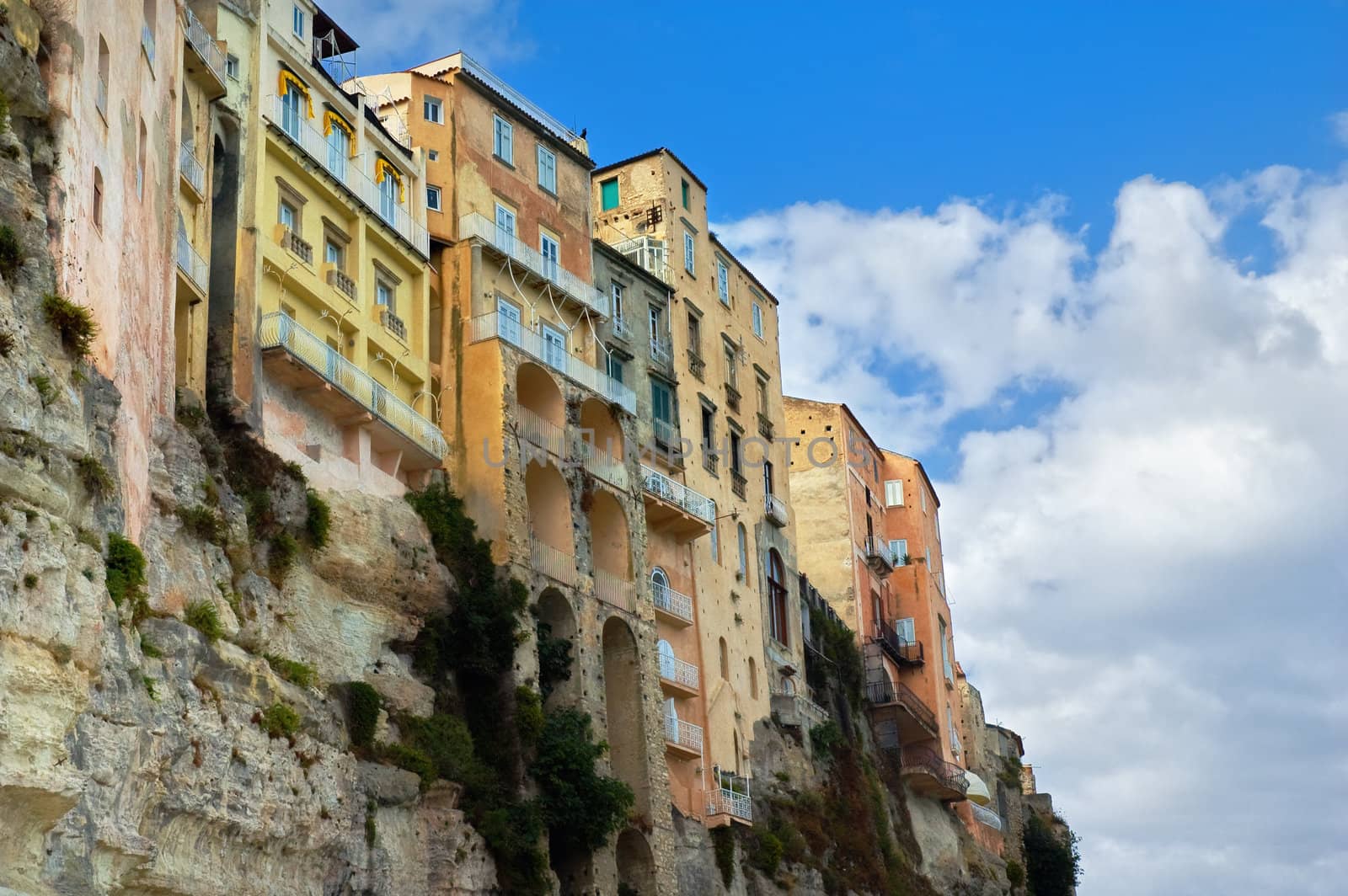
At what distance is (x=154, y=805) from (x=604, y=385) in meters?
25.0

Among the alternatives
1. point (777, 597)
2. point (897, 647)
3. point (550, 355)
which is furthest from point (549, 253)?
point (897, 647)

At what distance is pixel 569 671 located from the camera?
45.9 meters

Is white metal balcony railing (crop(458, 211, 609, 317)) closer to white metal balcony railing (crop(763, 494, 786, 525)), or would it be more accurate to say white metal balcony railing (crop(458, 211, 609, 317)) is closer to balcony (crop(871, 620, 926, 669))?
white metal balcony railing (crop(763, 494, 786, 525))

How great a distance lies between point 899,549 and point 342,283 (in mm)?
38488

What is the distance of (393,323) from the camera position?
46.0 m

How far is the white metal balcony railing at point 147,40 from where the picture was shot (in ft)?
109

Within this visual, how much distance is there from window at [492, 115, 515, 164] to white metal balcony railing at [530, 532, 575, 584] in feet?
35.5

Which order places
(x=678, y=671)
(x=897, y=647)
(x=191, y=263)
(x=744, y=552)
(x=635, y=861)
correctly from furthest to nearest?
(x=897, y=647), (x=744, y=552), (x=678, y=671), (x=635, y=861), (x=191, y=263)

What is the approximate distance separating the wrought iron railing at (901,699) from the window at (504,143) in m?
25.1

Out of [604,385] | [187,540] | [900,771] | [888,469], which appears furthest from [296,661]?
[888,469]

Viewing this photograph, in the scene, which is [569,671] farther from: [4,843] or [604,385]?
[4,843]

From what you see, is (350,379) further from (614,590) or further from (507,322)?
(614,590)

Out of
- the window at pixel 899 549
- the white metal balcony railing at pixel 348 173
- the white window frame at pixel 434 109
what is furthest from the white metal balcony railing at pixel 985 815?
the white metal balcony railing at pixel 348 173

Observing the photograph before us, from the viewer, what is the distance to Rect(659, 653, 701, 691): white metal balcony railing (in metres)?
52.5
